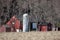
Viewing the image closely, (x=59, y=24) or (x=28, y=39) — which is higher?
(x=59, y=24)

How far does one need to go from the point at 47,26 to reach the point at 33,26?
0.26 metres

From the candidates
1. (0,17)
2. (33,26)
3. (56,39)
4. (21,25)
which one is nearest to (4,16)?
(0,17)

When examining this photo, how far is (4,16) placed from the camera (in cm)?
274

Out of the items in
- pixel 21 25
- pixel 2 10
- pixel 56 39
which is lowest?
pixel 56 39

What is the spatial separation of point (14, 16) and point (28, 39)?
65 centimetres

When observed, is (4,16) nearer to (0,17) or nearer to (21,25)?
(0,17)

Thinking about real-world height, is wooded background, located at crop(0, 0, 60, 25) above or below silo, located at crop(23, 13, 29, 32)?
above

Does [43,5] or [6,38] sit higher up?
[43,5]

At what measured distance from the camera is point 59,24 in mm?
2893

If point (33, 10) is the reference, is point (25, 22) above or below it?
below

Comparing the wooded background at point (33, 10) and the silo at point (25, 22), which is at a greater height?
the wooded background at point (33, 10)

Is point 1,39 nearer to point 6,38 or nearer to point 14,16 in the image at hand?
point 6,38

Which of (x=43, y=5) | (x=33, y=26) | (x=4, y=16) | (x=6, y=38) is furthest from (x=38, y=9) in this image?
(x=6, y=38)

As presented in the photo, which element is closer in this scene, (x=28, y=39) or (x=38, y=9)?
(x=28, y=39)
